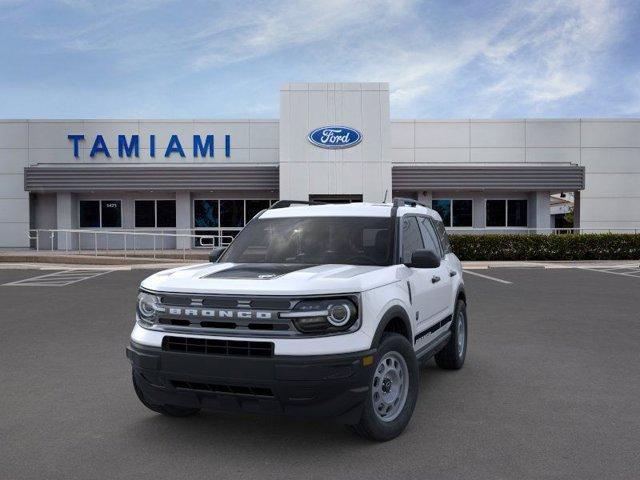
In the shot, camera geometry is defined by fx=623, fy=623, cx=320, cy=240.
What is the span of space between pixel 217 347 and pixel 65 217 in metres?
27.2

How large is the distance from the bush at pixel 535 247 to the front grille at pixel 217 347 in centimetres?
2082

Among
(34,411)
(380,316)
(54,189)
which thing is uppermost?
(54,189)

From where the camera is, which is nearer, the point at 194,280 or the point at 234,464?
the point at 234,464

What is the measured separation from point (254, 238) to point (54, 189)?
24831 mm

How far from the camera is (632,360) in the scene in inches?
286

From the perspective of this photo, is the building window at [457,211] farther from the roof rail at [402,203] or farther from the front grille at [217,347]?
the front grille at [217,347]

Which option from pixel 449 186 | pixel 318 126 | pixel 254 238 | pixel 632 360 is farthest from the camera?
pixel 449 186

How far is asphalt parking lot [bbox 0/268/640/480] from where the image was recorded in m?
4.07

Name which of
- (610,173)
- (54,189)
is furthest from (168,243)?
(610,173)

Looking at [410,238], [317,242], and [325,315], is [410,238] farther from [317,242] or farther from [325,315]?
[325,315]

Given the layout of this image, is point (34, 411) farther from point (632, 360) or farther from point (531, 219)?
point (531, 219)

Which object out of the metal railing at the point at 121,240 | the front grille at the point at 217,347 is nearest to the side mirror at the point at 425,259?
the front grille at the point at 217,347

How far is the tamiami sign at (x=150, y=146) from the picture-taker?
29.2 m

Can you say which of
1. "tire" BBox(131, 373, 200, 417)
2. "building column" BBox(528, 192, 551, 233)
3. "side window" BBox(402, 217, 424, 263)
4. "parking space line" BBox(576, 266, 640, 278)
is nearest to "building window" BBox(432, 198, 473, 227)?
"building column" BBox(528, 192, 551, 233)
